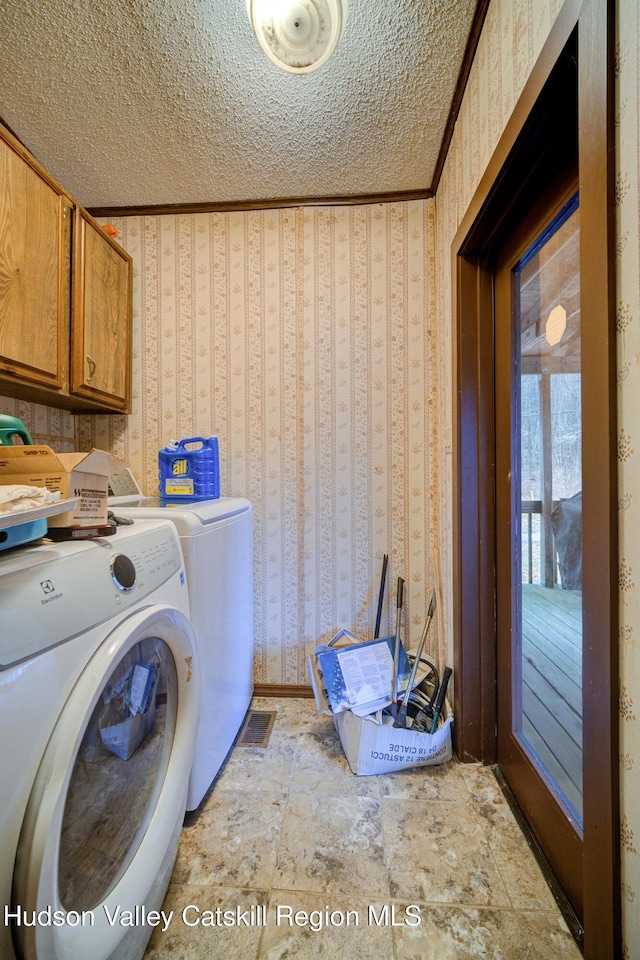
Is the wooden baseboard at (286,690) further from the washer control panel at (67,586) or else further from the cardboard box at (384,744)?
the washer control panel at (67,586)

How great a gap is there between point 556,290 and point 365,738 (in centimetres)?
149

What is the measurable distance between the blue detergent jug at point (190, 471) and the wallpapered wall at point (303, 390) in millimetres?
128

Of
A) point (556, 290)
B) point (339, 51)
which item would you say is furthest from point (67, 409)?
point (556, 290)

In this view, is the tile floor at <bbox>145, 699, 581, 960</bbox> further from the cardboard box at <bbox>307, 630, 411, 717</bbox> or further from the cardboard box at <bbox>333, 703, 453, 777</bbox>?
the cardboard box at <bbox>307, 630, 411, 717</bbox>

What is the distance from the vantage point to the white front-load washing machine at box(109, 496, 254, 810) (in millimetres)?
1089

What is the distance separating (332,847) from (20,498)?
1.20 m

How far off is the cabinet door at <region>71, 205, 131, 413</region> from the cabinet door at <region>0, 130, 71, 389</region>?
0.04 meters

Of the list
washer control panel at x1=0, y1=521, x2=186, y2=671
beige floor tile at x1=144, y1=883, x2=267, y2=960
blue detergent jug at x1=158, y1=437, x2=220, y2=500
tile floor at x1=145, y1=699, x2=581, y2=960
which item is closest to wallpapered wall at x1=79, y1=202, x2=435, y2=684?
blue detergent jug at x1=158, y1=437, x2=220, y2=500

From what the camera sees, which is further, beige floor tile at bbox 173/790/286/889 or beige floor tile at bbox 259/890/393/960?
beige floor tile at bbox 173/790/286/889

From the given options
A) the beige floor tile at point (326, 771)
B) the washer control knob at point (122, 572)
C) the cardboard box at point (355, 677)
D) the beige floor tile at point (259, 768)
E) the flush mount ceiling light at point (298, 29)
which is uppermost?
the flush mount ceiling light at point (298, 29)

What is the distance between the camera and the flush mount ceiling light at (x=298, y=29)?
94 centimetres

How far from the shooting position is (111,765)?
0.69 meters

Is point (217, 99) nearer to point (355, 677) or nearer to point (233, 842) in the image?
point (355, 677)

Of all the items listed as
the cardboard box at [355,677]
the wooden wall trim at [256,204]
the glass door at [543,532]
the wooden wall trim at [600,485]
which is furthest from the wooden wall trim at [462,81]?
the cardboard box at [355,677]
